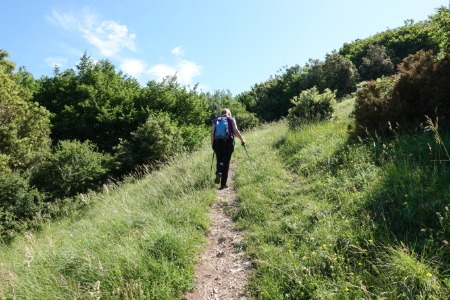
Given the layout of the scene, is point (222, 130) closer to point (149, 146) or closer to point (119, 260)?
point (119, 260)

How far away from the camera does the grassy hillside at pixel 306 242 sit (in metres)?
3.16

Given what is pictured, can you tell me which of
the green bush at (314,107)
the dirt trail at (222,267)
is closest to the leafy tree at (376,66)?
the green bush at (314,107)

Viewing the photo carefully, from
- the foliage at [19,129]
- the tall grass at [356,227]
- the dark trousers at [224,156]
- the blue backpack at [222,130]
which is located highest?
the foliage at [19,129]

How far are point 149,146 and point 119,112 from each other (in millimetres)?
8710

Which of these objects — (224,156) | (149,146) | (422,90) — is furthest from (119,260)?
(149,146)

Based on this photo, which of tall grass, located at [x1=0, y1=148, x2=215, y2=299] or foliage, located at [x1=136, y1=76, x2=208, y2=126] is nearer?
tall grass, located at [x1=0, y1=148, x2=215, y2=299]

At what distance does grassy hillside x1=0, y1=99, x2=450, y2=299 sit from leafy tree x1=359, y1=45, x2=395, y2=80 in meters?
38.7

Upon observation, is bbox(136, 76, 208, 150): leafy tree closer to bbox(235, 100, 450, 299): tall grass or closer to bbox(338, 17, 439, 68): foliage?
bbox(235, 100, 450, 299): tall grass

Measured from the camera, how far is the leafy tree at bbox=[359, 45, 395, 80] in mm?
38938

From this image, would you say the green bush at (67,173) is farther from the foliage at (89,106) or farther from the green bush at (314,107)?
the green bush at (314,107)

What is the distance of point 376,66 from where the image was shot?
39.4 m

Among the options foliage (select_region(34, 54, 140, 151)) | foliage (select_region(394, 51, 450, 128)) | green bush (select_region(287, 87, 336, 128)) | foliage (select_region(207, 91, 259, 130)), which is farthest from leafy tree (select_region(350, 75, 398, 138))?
foliage (select_region(207, 91, 259, 130))

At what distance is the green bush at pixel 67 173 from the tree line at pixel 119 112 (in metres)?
0.06

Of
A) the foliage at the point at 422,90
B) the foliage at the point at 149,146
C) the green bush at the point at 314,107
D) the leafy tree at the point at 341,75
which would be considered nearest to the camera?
the foliage at the point at 422,90
